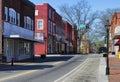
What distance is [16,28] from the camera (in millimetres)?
52312

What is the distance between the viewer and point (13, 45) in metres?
51.1

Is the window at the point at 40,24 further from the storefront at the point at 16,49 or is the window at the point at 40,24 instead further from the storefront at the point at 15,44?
the storefront at the point at 16,49

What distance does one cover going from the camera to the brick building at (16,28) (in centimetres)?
4626

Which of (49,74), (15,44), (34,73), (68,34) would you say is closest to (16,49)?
(15,44)

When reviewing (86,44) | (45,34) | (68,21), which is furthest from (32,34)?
(86,44)

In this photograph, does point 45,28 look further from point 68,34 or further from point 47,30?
point 68,34

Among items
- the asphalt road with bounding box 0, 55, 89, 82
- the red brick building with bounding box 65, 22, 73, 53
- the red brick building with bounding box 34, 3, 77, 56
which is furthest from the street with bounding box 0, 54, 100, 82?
the red brick building with bounding box 65, 22, 73, 53

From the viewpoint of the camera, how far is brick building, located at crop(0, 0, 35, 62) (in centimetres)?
4626

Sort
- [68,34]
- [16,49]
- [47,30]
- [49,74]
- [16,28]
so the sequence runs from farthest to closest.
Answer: [68,34] → [47,30] → [16,28] → [16,49] → [49,74]

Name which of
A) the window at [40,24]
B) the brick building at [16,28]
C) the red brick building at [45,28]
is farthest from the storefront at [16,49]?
the window at [40,24]

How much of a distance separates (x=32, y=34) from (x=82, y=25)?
143ft

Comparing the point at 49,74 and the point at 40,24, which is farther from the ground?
the point at 40,24

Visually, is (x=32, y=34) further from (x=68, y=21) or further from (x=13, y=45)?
(x=68, y=21)

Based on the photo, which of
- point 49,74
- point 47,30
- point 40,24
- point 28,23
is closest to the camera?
point 49,74
